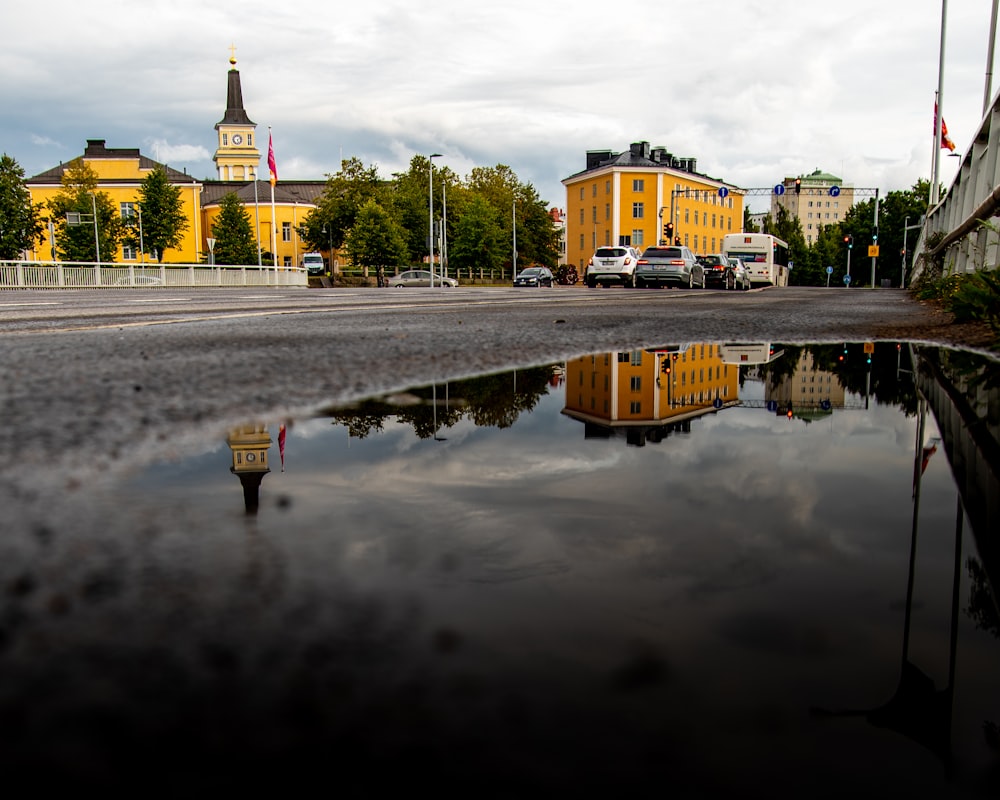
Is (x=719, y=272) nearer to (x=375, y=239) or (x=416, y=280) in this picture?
(x=416, y=280)

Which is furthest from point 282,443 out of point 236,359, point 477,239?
point 477,239

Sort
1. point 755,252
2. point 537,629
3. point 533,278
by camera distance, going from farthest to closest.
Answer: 1. point 533,278
2. point 755,252
3. point 537,629

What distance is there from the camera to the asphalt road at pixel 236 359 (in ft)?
7.73

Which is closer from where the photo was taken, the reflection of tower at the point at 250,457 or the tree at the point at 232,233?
the reflection of tower at the point at 250,457

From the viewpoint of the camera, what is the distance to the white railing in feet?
97.2

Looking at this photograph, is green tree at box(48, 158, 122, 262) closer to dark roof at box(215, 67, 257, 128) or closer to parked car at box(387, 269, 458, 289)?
parked car at box(387, 269, 458, 289)

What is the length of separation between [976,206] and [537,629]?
439 inches

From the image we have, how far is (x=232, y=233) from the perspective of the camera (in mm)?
79812

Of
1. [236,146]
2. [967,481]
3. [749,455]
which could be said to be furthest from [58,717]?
[236,146]

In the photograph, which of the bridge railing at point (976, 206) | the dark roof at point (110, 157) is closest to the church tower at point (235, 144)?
the dark roof at point (110, 157)

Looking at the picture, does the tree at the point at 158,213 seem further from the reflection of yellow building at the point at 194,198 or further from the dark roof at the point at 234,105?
the dark roof at the point at 234,105

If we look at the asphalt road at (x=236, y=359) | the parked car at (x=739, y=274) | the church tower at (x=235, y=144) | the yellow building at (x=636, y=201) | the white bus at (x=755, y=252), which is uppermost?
the church tower at (x=235, y=144)

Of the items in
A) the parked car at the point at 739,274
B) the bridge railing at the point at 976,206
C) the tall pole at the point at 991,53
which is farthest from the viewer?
the parked car at the point at 739,274

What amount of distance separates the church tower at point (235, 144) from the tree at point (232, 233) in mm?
44177
